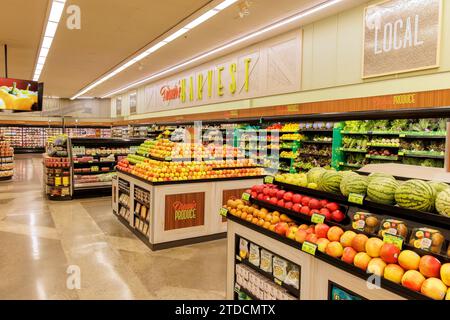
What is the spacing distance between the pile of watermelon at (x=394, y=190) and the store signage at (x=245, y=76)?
210 inches

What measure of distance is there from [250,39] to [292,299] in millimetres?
7391

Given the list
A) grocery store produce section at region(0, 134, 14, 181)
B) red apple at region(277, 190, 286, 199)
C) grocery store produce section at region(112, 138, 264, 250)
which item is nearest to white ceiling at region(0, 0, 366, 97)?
grocery store produce section at region(112, 138, 264, 250)

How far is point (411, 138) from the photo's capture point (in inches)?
250

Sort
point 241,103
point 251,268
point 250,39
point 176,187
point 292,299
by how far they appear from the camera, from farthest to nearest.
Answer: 1. point 241,103
2. point 250,39
3. point 176,187
4. point 251,268
5. point 292,299

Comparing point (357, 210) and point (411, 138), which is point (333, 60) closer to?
point (411, 138)

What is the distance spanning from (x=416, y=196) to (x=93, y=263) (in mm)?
3900

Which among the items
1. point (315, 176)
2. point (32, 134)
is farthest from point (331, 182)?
point (32, 134)

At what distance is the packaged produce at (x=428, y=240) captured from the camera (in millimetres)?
1873

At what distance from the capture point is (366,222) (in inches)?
89.4

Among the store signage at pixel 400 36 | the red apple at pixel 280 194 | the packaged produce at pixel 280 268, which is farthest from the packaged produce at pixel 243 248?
the store signage at pixel 400 36

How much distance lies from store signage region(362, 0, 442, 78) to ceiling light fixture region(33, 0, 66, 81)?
569 centimetres

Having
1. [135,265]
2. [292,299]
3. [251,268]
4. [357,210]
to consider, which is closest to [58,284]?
[135,265]

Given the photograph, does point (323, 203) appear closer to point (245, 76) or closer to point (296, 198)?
point (296, 198)

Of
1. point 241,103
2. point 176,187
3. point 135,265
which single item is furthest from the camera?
point 241,103
